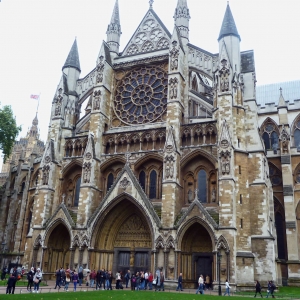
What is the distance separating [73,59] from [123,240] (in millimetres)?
18519

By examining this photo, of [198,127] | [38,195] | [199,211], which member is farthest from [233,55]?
[38,195]

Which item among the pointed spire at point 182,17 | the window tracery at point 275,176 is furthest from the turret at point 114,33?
the window tracery at point 275,176

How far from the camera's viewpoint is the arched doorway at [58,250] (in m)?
28.8

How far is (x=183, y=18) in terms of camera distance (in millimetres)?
33188

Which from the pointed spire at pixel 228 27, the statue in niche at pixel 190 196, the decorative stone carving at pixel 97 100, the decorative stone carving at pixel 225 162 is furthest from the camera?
the decorative stone carving at pixel 97 100

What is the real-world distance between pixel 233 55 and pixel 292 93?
62.9 ft

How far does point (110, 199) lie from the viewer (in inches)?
1086

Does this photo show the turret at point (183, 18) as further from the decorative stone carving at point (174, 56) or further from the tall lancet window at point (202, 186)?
the tall lancet window at point (202, 186)

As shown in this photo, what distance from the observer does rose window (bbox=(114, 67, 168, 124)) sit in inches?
1233

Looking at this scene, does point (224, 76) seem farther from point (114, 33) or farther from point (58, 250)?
point (58, 250)

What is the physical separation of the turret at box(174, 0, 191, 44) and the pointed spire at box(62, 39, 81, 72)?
10.5 meters

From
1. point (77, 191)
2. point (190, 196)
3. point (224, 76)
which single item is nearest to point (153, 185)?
point (190, 196)

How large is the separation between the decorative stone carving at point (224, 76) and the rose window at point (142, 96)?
5331 mm

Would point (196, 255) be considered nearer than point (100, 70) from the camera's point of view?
Yes
